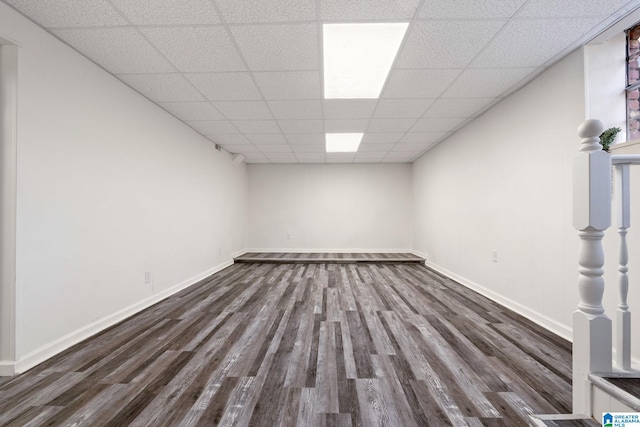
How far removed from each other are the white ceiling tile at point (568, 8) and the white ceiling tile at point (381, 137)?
8.26 ft

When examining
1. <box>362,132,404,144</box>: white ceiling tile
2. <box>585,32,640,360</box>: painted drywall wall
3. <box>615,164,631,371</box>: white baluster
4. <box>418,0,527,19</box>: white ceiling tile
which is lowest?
<box>615,164,631,371</box>: white baluster

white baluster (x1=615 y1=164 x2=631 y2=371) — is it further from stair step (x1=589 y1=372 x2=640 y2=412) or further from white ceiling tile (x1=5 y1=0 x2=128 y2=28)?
white ceiling tile (x1=5 y1=0 x2=128 y2=28)

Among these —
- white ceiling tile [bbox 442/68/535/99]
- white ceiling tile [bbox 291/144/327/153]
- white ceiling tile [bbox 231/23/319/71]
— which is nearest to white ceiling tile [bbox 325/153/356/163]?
white ceiling tile [bbox 291/144/327/153]

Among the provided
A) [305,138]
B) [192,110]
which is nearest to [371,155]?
[305,138]

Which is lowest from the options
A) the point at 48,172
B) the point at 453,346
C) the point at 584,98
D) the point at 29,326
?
the point at 453,346

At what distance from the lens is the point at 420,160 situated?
6027 millimetres

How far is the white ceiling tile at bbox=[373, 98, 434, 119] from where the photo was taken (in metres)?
3.09

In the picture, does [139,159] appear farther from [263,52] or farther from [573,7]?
[573,7]

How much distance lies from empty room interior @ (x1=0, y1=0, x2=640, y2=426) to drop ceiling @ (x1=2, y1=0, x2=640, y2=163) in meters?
0.02

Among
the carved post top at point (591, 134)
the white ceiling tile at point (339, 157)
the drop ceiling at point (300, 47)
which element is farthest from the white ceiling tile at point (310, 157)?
the carved post top at point (591, 134)

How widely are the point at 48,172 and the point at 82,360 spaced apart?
1418mm

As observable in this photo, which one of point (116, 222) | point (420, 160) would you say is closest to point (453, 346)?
point (116, 222)

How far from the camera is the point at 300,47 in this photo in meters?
2.13

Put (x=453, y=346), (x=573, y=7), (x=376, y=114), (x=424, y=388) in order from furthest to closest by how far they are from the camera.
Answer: (x=376, y=114), (x=453, y=346), (x=573, y=7), (x=424, y=388)
